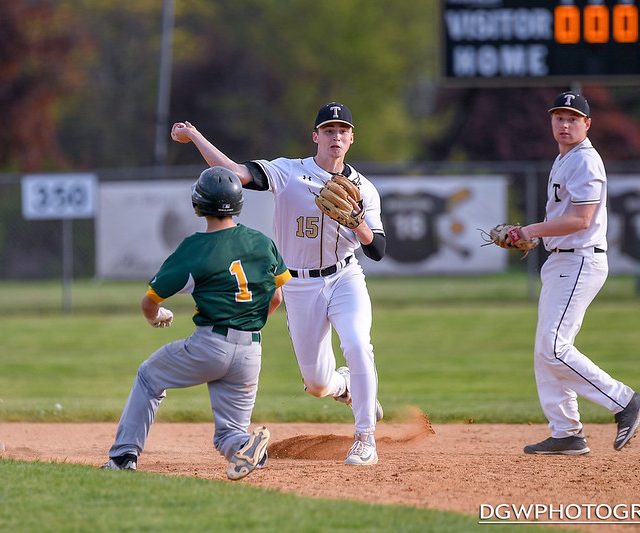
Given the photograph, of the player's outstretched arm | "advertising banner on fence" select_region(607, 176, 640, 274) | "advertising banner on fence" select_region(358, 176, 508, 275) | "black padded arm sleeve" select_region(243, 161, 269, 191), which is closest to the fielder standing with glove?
"black padded arm sleeve" select_region(243, 161, 269, 191)

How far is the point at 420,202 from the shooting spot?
2094 centimetres

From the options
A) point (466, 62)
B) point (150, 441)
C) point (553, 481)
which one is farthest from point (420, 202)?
point (553, 481)

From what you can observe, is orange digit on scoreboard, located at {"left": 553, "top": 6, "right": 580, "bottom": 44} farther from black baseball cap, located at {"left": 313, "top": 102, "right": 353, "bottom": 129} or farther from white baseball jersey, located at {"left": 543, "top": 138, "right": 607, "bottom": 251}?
black baseball cap, located at {"left": 313, "top": 102, "right": 353, "bottom": 129}

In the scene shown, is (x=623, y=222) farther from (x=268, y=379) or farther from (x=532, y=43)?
(x=268, y=379)

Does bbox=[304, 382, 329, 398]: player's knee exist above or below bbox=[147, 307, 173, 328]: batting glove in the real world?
below

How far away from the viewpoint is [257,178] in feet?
24.0

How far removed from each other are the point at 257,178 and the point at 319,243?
0.54 meters

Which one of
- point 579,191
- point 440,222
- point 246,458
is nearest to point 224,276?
point 246,458

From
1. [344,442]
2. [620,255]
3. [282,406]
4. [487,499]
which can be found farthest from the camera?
[620,255]

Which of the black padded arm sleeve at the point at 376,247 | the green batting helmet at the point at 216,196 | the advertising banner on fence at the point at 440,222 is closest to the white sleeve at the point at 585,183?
the black padded arm sleeve at the point at 376,247

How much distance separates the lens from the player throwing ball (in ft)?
19.8

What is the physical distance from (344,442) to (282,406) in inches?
100

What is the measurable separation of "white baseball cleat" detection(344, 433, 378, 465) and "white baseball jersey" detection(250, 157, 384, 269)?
3.52ft

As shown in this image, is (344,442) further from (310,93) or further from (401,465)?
(310,93)
